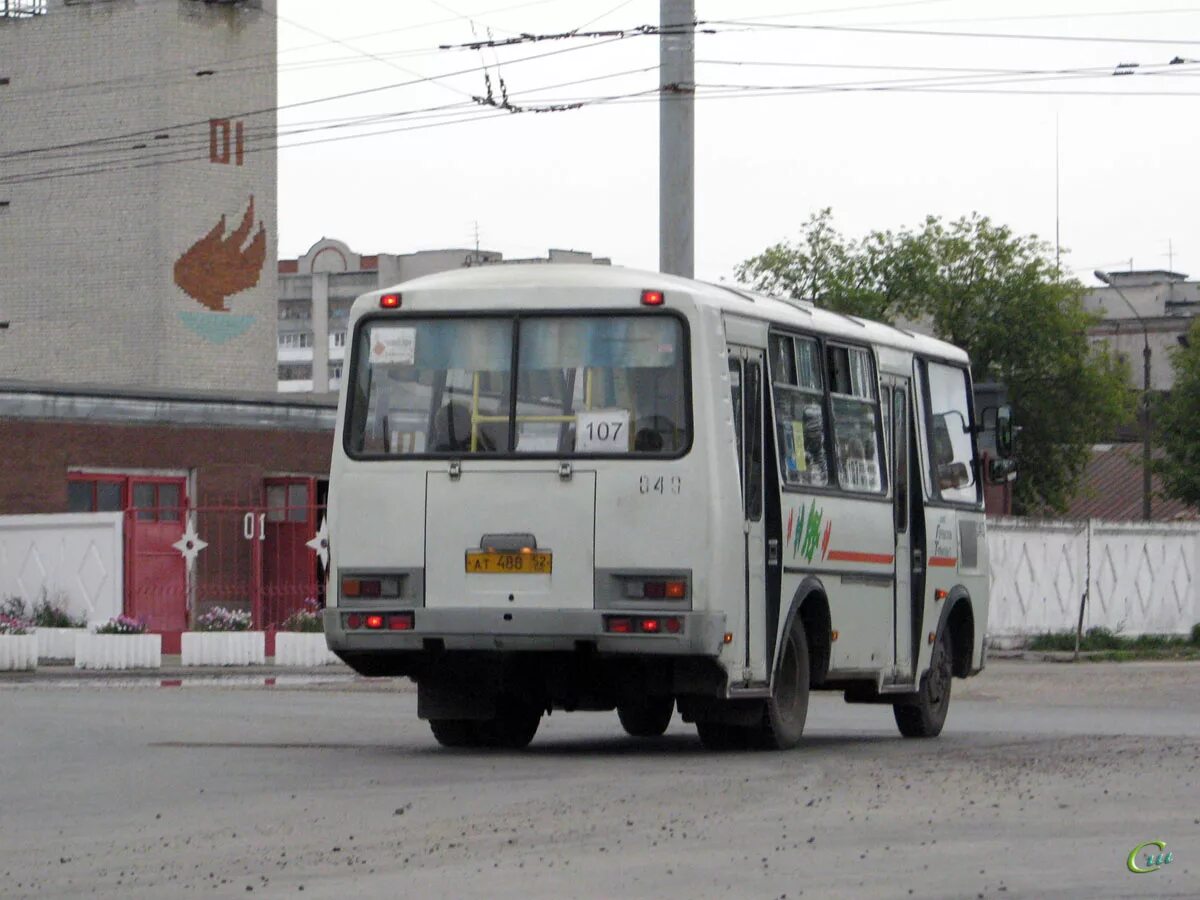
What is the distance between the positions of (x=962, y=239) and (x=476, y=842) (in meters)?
72.0

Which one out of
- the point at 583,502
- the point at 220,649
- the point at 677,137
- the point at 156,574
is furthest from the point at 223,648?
the point at 583,502

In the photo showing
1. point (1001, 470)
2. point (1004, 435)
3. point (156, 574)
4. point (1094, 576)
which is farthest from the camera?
point (1094, 576)

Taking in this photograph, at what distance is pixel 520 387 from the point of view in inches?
625

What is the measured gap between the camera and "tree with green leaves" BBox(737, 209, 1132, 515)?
3145 inches

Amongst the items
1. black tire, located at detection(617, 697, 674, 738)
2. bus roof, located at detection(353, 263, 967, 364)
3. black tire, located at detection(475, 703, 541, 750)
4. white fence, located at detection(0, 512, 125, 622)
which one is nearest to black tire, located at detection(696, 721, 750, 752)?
black tire, located at detection(617, 697, 674, 738)

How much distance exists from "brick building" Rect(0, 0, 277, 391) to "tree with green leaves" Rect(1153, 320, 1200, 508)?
83.4 ft

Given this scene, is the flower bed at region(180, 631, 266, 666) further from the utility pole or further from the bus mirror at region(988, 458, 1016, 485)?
the bus mirror at region(988, 458, 1016, 485)

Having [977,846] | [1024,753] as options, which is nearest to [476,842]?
[977,846]

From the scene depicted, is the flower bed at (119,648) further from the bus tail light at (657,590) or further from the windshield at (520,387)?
the bus tail light at (657,590)

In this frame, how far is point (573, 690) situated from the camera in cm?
1642

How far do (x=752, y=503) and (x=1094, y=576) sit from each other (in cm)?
2491

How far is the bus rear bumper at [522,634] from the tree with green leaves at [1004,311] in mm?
64399

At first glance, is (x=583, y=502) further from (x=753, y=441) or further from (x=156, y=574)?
(x=156, y=574)

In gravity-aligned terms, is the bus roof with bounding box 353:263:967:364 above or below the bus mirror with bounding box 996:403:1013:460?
above
